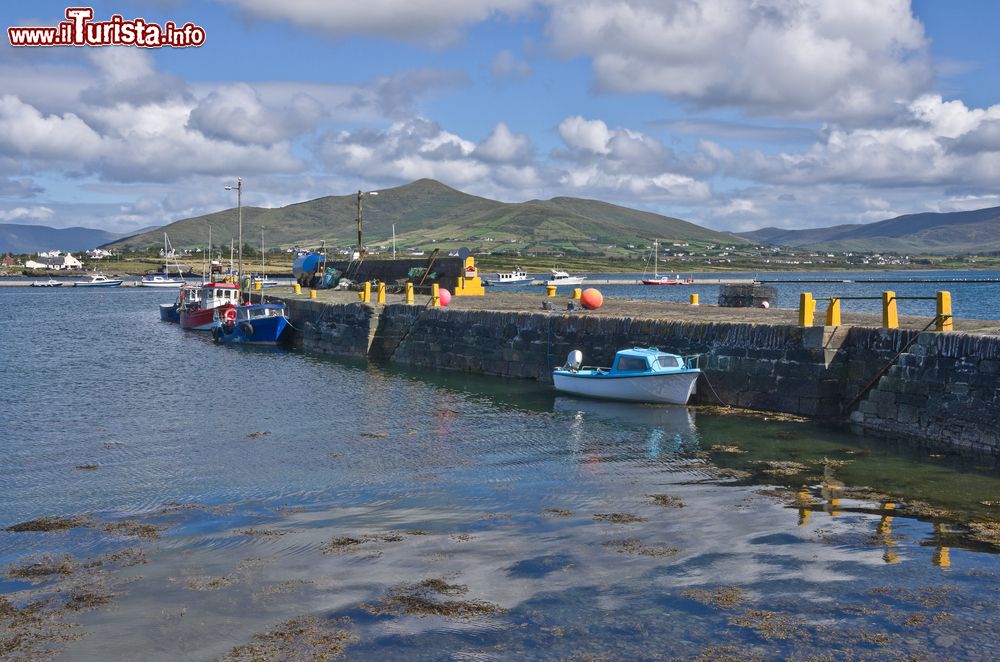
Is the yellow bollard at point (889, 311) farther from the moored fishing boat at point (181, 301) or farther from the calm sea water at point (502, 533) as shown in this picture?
the moored fishing boat at point (181, 301)

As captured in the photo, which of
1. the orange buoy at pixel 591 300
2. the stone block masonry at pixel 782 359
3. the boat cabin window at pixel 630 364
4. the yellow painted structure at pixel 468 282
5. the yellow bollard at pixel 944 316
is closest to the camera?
the stone block masonry at pixel 782 359

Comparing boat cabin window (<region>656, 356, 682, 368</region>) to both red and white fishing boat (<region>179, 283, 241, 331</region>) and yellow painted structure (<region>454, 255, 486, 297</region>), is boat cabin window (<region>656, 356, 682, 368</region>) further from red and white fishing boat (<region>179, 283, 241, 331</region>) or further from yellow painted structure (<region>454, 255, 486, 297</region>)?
red and white fishing boat (<region>179, 283, 241, 331</region>)

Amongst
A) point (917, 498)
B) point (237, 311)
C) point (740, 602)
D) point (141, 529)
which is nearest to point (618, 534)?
point (740, 602)

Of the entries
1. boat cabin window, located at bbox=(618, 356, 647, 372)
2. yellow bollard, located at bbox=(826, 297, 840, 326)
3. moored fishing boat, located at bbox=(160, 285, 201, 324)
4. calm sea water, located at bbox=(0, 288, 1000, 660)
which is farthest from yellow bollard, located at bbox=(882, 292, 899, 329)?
moored fishing boat, located at bbox=(160, 285, 201, 324)

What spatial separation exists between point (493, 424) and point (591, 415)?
2.90 metres

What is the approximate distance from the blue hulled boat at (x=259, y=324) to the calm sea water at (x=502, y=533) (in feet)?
71.7

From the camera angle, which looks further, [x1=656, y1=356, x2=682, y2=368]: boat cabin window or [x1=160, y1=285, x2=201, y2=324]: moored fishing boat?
[x1=160, y1=285, x2=201, y2=324]: moored fishing boat

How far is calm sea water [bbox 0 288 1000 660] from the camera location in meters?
10.2

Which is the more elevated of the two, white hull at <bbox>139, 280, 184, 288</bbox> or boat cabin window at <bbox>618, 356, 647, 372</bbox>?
white hull at <bbox>139, 280, 184, 288</bbox>

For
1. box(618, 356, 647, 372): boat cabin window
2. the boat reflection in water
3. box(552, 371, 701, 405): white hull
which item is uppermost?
box(618, 356, 647, 372): boat cabin window

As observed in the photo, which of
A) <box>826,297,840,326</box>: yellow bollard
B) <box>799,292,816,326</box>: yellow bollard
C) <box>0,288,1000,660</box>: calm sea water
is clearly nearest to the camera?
<box>0,288,1000,660</box>: calm sea water

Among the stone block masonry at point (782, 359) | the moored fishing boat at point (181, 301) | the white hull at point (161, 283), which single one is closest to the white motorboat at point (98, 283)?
the white hull at point (161, 283)

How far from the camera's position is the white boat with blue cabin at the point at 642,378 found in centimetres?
2544

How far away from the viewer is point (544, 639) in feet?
32.7
